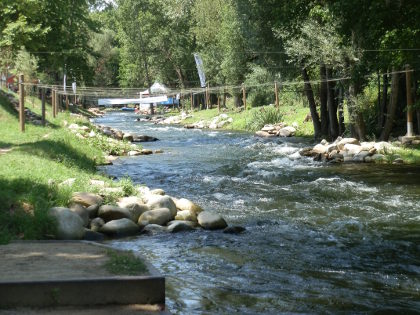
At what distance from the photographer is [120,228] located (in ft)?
31.3

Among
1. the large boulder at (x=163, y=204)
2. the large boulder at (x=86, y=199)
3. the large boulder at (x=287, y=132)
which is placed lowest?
the large boulder at (x=163, y=204)

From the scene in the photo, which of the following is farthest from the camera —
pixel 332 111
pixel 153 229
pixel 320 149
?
pixel 332 111

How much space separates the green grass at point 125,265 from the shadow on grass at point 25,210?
6.05ft

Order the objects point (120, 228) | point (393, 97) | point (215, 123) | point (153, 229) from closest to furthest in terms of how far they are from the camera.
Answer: point (120, 228) → point (153, 229) → point (393, 97) → point (215, 123)

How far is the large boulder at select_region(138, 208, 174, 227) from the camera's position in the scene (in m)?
10.1

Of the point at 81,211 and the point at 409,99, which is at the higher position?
the point at 409,99

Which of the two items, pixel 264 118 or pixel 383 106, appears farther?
pixel 264 118

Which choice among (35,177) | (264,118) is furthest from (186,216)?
(264,118)

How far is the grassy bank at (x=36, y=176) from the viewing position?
8.38 m

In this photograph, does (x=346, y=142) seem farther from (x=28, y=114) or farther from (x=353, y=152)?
(x=28, y=114)

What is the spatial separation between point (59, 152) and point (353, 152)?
10.0 metres

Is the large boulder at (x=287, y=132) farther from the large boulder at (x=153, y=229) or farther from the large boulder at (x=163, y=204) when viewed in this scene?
the large boulder at (x=153, y=229)

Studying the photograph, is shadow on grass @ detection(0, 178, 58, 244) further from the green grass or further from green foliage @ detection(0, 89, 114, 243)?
the green grass

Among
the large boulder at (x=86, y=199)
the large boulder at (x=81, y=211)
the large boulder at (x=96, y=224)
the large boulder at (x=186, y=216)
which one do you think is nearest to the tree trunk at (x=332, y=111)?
the large boulder at (x=186, y=216)
